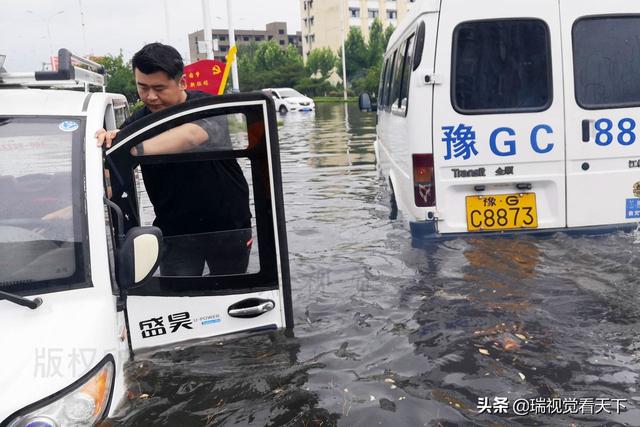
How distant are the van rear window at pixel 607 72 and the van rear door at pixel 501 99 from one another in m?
0.18

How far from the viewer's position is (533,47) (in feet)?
16.9

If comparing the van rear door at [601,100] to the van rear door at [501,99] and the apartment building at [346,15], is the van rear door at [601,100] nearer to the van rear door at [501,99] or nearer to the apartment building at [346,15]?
the van rear door at [501,99]

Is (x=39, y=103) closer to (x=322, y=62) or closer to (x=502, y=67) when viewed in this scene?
(x=502, y=67)

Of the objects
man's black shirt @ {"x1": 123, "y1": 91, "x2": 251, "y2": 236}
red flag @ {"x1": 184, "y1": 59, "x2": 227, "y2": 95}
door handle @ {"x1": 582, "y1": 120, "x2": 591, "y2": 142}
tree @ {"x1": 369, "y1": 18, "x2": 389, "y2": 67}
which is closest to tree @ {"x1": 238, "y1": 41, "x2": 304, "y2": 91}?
tree @ {"x1": 369, "y1": 18, "x2": 389, "y2": 67}

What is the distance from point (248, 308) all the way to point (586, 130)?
3466mm

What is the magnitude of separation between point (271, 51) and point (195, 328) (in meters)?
77.9

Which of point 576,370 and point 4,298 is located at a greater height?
point 4,298

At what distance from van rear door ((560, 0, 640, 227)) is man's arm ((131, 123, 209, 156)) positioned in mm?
3453

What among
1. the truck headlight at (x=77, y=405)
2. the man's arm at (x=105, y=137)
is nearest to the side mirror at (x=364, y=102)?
the man's arm at (x=105, y=137)

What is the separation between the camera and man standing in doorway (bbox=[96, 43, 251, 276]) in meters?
3.15

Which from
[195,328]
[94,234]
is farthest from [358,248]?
[94,234]

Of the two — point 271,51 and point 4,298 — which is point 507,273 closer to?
point 4,298

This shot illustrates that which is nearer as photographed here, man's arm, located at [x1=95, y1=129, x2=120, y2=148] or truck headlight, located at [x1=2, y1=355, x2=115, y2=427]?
truck headlight, located at [x1=2, y1=355, x2=115, y2=427]

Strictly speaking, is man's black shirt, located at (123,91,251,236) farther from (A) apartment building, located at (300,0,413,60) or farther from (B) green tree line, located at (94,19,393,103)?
(A) apartment building, located at (300,0,413,60)
